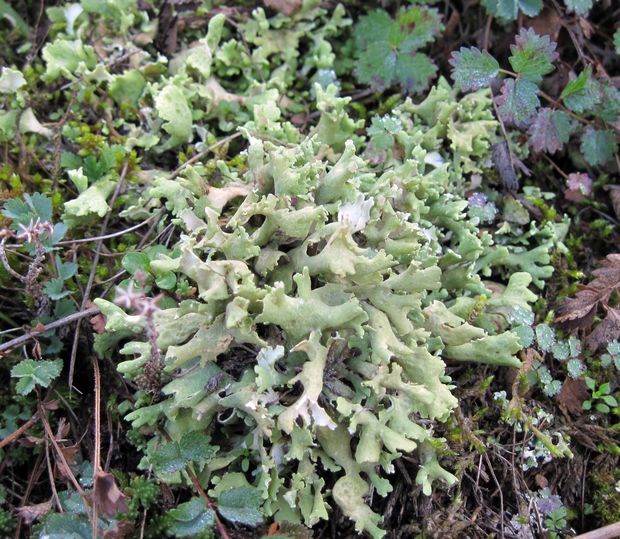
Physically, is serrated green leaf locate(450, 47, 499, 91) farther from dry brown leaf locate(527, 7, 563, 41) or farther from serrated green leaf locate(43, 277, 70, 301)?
serrated green leaf locate(43, 277, 70, 301)

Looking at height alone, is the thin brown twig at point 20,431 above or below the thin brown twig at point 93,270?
below

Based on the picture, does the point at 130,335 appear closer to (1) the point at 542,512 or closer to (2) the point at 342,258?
(2) the point at 342,258

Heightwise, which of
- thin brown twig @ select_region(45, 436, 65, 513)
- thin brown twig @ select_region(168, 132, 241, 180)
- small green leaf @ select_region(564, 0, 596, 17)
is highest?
small green leaf @ select_region(564, 0, 596, 17)

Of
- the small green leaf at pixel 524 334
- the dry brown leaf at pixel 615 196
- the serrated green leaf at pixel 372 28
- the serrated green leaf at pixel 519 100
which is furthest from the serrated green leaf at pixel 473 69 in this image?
the small green leaf at pixel 524 334

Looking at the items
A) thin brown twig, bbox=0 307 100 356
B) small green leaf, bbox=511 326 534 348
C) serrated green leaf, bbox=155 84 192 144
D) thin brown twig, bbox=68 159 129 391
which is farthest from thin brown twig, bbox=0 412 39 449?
small green leaf, bbox=511 326 534 348

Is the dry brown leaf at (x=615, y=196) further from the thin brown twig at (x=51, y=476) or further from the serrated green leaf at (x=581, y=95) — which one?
the thin brown twig at (x=51, y=476)

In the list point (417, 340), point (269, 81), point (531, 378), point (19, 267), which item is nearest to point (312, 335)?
point (417, 340)
